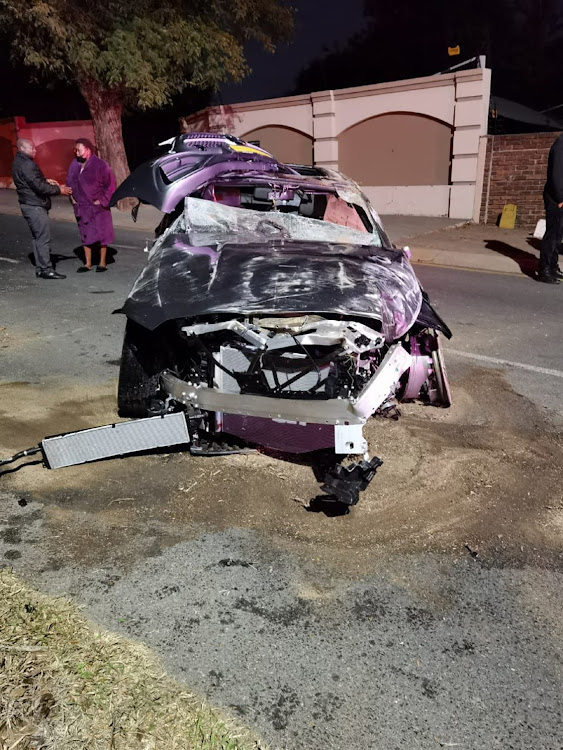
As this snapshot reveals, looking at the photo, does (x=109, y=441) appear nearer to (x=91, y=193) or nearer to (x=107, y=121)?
(x=91, y=193)

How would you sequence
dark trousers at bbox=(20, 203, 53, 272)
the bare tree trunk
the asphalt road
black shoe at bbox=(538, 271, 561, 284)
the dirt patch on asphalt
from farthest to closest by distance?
1. the bare tree trunk
2. black shoe at bbox=(538, 271, 561, 284)
3. dark trousers at bbox=(20, 203, 53, 272)
4. the dirt patch on asphalt
5. the asphalt road

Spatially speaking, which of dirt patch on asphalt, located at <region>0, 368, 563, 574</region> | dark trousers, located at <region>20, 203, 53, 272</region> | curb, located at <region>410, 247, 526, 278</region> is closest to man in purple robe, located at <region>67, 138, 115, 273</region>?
dark trousers, located at <region>20, 203, 53, 272</region>

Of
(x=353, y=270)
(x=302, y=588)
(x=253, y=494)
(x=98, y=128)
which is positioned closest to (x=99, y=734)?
(x=302, y=588)

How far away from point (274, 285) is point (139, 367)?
112 cm

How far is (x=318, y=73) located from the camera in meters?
30.9

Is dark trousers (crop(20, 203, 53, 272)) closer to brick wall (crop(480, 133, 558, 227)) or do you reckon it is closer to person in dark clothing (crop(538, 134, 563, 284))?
person in dark clothing (crop(538, 134, 563, 284))

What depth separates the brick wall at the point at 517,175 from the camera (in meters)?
12.0

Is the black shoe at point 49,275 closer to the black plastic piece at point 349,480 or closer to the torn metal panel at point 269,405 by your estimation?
the torn metal panel at point 269,405

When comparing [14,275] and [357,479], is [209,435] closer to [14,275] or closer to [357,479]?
[357,479]

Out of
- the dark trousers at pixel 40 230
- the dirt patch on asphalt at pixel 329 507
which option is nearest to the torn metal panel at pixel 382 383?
the dirt patch on asphalt at pixel 329 507

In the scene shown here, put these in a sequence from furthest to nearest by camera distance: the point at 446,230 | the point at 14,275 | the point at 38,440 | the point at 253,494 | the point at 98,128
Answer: the point at 98,128, the point at 446,230, the point at 14,275, the point at 38,440, the point at 253,494

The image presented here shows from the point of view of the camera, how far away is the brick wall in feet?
39.3

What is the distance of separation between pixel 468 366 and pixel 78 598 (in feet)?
12.7

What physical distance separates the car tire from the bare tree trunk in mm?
12125
